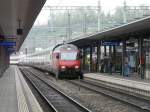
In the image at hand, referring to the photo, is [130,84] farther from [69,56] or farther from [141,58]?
[69,56]

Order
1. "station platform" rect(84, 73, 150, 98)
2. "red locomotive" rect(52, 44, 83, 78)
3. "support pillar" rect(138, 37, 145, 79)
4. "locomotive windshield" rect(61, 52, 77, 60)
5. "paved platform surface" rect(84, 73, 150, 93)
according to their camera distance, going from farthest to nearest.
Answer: "locomotive windshield" rect(61, 52, 77, 60), "red locomotive" rect(52, 44, 83, 78), "support pillar" rect(138, 37, 145, 79), "paved platform surface" rect(84, 73, 150, 93), "station platform" rect(84, 73, 150, 98)

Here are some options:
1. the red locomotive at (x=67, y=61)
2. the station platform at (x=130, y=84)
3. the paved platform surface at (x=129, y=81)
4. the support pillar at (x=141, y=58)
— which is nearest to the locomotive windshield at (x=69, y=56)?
the red locomotive at (x=67, y=61)

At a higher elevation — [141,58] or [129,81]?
[141,58]

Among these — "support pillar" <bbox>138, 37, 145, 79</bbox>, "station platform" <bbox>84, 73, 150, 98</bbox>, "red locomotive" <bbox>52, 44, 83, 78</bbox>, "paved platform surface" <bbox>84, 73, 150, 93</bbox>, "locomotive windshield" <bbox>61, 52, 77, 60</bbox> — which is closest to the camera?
"station platform" <bbox>84, 73, 150, 98</bbox>

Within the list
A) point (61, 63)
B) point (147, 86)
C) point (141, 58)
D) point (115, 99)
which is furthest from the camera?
point (61, 63)

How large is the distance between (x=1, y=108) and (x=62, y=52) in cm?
2229

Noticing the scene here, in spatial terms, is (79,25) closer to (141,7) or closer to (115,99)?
(141,7)

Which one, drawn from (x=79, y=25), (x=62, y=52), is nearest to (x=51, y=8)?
(x=62, y=52)

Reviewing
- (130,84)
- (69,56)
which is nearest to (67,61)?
(69,56)

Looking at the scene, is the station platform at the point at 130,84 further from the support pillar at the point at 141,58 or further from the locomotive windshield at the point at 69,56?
the locomotive windshield at the point at 69,56

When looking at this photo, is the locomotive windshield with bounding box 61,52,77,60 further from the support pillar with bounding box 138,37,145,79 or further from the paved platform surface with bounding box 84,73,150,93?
Result: the support pillar with bounding box 138,37,145,79

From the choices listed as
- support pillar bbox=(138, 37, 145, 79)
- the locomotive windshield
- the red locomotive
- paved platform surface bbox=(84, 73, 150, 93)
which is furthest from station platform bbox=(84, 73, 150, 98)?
the locomotive windshield

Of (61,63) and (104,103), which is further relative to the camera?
(61,63)

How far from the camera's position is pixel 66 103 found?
725 inches
